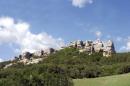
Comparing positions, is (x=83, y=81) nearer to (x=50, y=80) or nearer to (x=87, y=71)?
(x=87, y=71)

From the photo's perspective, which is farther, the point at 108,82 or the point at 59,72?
the point at 59,72

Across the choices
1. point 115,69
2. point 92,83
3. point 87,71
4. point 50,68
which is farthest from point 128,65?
point 92,83

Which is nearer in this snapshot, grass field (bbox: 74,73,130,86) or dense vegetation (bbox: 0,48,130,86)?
dense vegetation (bbox: 0,48,130,86)

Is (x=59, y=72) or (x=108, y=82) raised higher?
(x=59, y=72)

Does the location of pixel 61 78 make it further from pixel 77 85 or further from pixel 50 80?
pixel 77 85

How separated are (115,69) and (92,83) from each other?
136 feet

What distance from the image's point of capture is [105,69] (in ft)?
493

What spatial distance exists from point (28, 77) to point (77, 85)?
37330mm

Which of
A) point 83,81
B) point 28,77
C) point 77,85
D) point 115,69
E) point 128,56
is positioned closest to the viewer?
point 28,77

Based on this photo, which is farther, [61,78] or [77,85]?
[77,85]

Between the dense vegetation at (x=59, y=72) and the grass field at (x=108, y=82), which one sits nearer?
the dense vegetation at (x=59, y=72)

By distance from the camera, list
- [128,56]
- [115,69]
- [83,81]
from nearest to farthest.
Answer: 1. [83,81]
2. [115,69]
3. [128,56]

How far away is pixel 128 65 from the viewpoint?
144 metres

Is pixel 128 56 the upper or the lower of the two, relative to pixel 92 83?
upper
